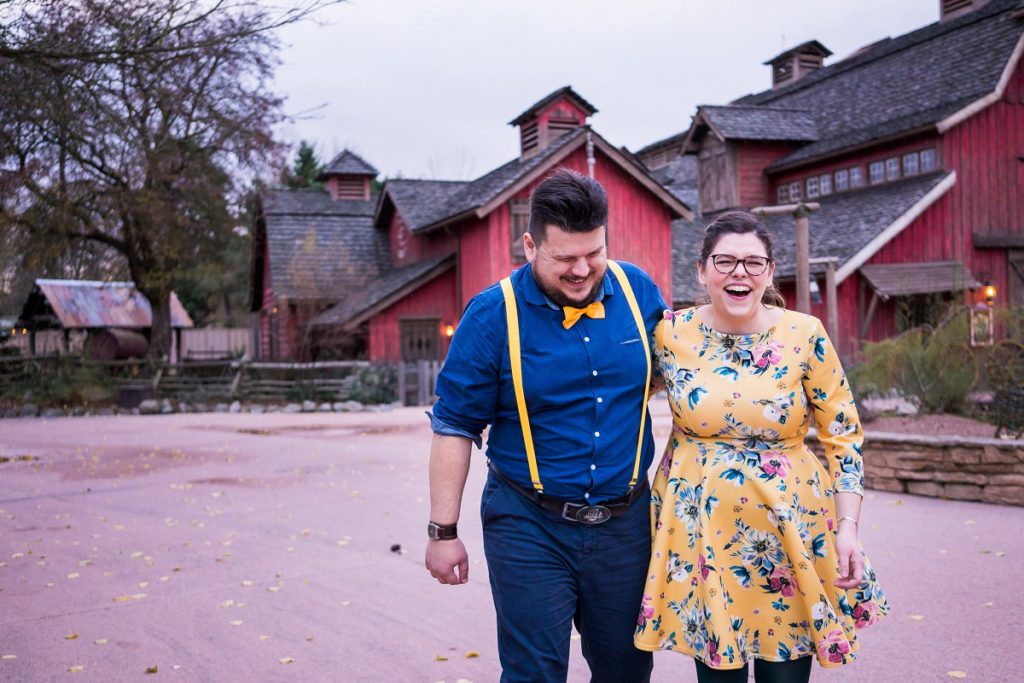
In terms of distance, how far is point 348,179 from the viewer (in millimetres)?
42031

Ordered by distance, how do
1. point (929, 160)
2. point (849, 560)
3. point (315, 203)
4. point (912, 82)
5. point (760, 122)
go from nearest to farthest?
1. point (849, 560)
2. point (929, 160)
3. point (912, 82)
4. point (760, 122)
5. point (315, 203)

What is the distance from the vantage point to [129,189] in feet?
89.4

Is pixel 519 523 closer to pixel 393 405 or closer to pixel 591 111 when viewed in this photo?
pixel 393 405

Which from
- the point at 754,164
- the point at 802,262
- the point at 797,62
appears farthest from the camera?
the point at 797,62

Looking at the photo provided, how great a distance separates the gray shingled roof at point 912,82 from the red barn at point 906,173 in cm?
5

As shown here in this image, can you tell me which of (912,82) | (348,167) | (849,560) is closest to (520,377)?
(849,560)

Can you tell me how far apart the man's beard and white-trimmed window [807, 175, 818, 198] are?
28.0m

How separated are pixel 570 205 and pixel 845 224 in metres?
24.1

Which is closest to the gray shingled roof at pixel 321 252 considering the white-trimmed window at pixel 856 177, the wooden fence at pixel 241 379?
the wooden fence at pixel 241 379

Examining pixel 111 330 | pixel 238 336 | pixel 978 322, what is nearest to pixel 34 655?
pixel 978 322

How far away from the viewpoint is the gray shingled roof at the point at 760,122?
30703mm

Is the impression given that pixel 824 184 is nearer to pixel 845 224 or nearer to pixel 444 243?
pixel 845 224

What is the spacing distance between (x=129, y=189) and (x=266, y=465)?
53.7 ft

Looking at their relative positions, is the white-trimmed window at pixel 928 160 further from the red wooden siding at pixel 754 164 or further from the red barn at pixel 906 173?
the red wooden siding at pixel 754 164
